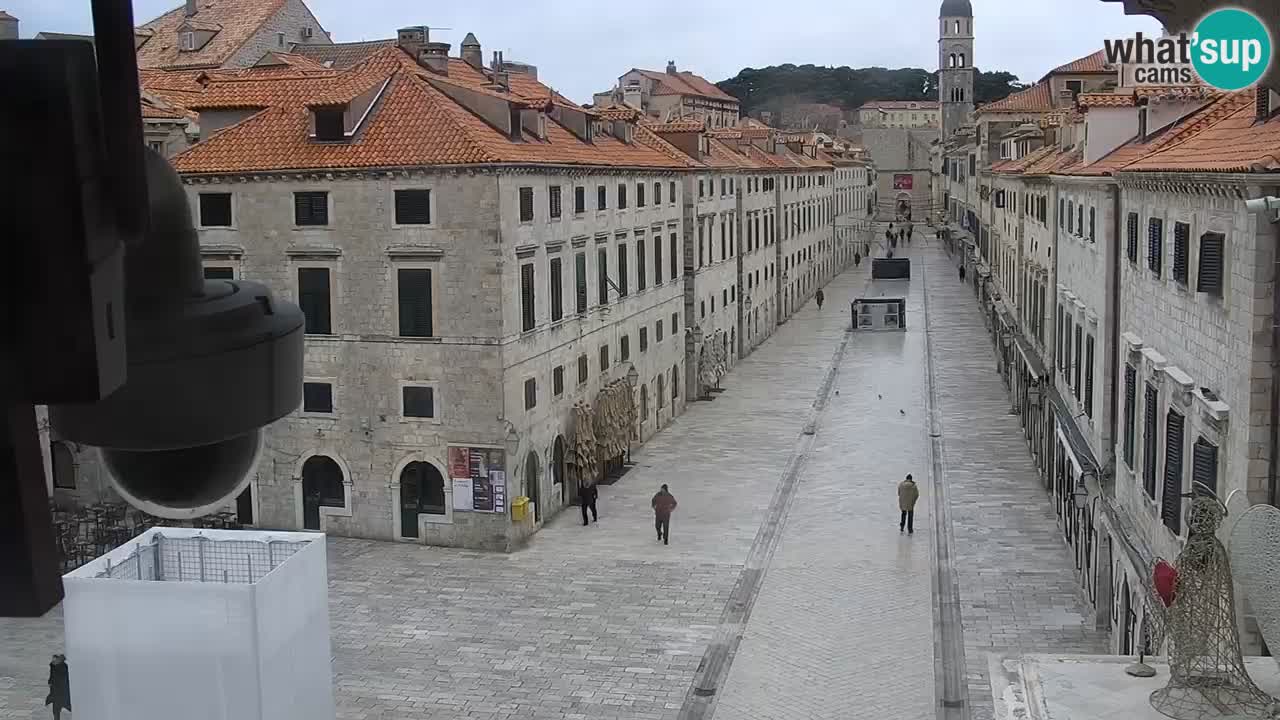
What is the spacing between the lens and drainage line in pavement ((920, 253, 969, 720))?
61.9 feet

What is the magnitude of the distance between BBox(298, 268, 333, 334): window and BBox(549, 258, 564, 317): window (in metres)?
5.16

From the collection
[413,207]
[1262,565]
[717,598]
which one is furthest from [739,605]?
[1262,565]

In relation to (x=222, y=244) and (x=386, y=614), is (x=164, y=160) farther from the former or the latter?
(x=222, y=244)

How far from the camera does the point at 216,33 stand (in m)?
56.9

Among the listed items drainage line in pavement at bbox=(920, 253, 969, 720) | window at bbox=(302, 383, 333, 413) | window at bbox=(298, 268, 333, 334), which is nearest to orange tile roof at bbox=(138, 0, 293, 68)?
window at bbox=(298, 268, 333, 334)

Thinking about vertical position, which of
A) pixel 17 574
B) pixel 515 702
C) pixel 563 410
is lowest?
pixel 515 702

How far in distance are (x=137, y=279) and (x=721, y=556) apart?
24.9 metres

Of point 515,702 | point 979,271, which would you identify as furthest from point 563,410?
point 979,271

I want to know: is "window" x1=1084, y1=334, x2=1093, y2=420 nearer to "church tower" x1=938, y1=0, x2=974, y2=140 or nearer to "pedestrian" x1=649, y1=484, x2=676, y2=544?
"pedestrian" x1=649, y1=484, x2=676, y2=544

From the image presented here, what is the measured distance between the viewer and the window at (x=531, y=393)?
28.3 meters

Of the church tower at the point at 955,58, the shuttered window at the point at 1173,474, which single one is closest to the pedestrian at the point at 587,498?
the shuttered window at the point at 1173,474

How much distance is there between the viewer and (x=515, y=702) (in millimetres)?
18906

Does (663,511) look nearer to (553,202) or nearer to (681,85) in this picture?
(553,202)

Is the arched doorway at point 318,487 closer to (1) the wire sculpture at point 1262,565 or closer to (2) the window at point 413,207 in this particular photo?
(2) the window at point 413,207
